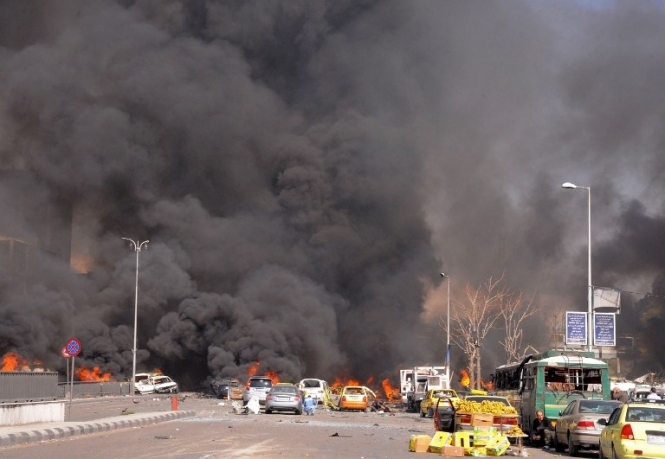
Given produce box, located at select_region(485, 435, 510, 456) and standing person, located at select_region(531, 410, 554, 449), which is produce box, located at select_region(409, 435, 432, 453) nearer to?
produce box, located at select_region(485, 435, 510, 456)

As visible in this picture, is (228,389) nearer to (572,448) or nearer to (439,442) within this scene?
(572,448)

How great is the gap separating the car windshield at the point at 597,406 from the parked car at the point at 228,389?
37160 millimetres

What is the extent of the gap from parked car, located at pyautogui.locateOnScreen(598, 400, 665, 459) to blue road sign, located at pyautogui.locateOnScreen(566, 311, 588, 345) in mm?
21948

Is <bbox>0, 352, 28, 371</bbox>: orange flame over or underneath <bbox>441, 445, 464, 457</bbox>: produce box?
underneath

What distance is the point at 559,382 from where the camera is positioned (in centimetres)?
2962

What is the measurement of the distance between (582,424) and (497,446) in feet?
8.87

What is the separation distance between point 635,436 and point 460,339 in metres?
60.4

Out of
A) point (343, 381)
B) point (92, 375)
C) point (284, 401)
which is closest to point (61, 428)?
point (284, 401)

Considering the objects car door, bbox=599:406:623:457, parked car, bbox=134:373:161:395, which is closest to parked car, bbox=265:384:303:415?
car door, bbox=599:406:623:457

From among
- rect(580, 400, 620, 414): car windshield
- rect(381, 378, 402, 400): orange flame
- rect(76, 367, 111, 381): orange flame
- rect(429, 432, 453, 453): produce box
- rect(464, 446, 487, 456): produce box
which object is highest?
rect(580, 400, 620, 414): car windshield

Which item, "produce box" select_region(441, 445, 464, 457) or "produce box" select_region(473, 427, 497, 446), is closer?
"produce box" select_region(441, 445, 464, 457)

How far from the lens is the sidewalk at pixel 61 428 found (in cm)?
2358

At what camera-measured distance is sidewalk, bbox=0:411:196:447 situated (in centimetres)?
2358

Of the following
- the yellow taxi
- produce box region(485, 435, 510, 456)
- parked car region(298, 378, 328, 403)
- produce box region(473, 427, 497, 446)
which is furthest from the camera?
parked car region(298, 378, 328, 403)
